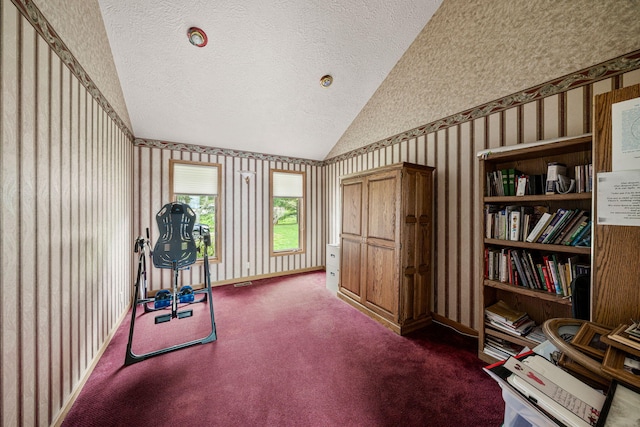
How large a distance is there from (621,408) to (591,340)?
369 millimetres

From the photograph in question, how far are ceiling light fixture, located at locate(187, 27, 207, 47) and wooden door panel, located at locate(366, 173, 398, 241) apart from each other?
232 centimetres

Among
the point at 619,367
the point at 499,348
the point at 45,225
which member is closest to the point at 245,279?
the point at 45,225

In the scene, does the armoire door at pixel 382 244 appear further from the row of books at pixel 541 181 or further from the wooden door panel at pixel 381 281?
the row of books at pixel 541 181

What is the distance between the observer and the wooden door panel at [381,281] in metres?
2.64

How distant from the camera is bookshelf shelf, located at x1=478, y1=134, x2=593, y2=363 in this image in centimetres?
169

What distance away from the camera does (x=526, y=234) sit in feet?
6.18

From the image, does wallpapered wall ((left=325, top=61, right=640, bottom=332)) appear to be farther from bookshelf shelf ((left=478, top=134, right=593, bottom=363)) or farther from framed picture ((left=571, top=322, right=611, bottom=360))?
framed picture ((left=571, top=322, right=611, bottom=360))

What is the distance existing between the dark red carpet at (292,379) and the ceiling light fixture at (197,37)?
3055 millimetres

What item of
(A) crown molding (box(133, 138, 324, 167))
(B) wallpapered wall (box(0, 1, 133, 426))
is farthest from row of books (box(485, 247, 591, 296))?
(A) crown molding (box(133, 138, 324, 167))

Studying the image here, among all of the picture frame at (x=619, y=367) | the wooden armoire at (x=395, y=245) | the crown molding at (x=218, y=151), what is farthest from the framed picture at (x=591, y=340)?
the crown molding at (x=218, y=151)

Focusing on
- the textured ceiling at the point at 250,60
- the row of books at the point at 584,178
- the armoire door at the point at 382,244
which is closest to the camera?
the row of books at the point at 584,178

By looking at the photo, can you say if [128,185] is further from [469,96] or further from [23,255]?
[469,96]

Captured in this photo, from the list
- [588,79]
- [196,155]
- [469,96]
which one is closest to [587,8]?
[588,79]

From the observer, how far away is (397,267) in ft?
8.44
